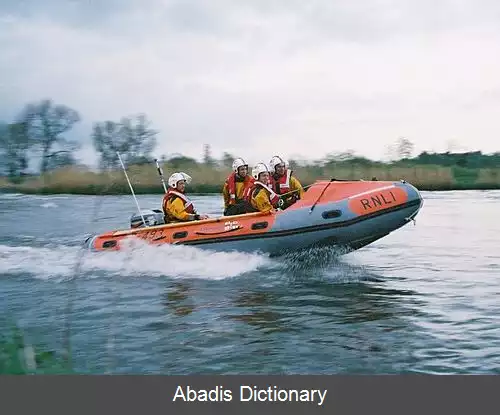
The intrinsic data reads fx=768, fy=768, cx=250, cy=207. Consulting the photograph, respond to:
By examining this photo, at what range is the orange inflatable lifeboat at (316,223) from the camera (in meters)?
4.23

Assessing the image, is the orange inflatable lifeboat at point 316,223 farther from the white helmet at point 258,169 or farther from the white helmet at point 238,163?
the white helmet at point 238,163

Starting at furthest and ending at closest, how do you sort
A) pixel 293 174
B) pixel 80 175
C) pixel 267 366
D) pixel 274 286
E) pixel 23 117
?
pixel 293 174 → pixel 274 286 → pixel 80 175 → pixel 23 117 → pixel 267 366

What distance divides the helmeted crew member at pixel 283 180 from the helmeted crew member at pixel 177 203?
1.56 ft

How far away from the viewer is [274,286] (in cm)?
410

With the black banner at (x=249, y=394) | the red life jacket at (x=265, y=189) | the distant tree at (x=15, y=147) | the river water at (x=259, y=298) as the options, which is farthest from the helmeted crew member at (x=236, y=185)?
the black banner at (x=249, y=394)

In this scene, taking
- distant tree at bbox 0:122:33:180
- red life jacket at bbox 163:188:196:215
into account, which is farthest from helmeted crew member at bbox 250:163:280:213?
distant tree at bbox 0:122:33:180

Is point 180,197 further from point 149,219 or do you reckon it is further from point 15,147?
point 15,147

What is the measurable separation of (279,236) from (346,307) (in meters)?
0.86

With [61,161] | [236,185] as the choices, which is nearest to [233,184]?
[236,185]

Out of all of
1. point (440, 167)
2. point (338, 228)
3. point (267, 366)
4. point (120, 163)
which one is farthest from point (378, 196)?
point (267, 366)

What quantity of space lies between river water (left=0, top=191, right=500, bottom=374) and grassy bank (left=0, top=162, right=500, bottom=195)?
12 cm

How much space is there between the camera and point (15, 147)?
10.9 ft

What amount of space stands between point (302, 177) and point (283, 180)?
131 millimetres

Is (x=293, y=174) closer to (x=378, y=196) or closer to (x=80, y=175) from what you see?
(x=378, y=196)
